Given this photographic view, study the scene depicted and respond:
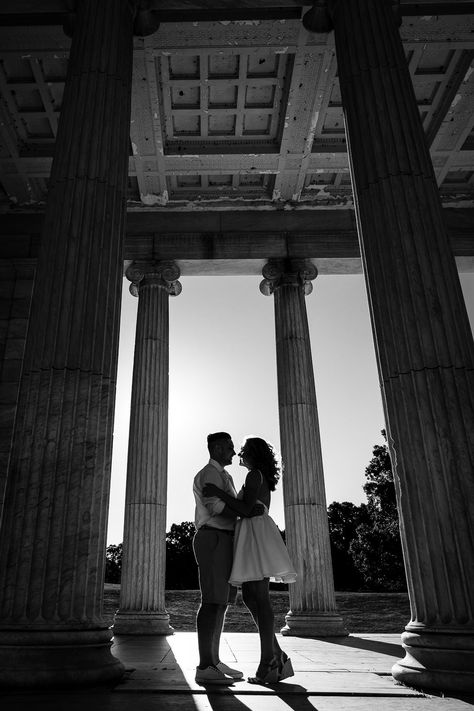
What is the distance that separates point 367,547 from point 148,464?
68.4 metres

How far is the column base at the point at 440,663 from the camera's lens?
1266 cm

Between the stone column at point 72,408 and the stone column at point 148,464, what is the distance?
22.0 m

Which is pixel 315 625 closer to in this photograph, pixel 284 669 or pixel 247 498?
pixel 284 669

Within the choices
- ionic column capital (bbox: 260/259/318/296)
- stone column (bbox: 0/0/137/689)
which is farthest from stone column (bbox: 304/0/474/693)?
ionic column capital (bbox: 260/259/318/296)

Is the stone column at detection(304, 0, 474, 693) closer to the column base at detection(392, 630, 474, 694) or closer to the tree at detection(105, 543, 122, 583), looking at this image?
the column base at detection(392, 630, 474, 694)

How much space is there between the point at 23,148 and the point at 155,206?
11086 mm

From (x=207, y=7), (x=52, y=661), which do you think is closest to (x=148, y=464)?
(x=52, y=661)

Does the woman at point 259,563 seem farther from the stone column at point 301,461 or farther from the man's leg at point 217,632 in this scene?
the stone column at point 301,461

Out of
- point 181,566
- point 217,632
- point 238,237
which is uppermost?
point 238,237

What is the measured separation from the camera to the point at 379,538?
9481 centimetres

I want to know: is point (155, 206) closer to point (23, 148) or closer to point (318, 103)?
point (23, 148)

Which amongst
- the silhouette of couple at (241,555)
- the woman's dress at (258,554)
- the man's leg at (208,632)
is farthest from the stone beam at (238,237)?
the man's leg at (208,632)

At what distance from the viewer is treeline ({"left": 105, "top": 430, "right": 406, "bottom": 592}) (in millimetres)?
92875

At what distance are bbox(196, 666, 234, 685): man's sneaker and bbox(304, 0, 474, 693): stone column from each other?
4.34 metres
